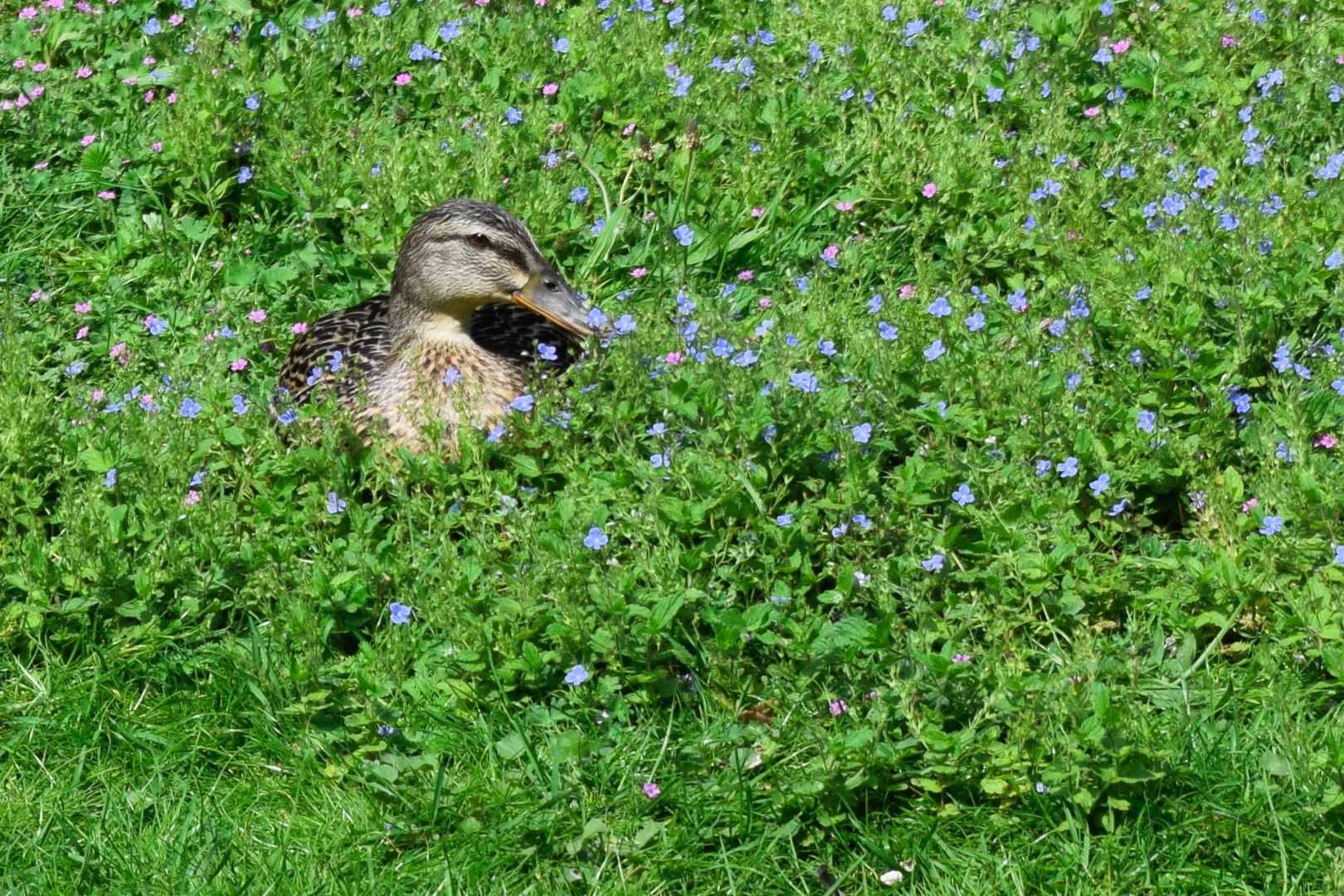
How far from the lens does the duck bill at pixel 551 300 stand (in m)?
5.29

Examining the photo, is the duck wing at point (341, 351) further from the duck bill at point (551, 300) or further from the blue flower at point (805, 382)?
the blue flower at point (805, 382)

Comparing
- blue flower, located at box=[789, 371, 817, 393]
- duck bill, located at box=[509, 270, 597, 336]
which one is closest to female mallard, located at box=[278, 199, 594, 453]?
duck bill, located at box=[509, 270, 597, 336]

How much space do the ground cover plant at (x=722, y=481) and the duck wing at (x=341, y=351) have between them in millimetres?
146

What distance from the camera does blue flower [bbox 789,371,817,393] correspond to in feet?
14.7

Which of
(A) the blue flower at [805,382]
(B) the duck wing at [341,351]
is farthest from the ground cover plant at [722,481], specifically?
(B) the duck wing at [341,351]

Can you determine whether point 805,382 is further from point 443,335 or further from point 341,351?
point 341,351

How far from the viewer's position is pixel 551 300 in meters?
5.31

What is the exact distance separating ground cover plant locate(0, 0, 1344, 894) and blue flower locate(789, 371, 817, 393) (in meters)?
0.02

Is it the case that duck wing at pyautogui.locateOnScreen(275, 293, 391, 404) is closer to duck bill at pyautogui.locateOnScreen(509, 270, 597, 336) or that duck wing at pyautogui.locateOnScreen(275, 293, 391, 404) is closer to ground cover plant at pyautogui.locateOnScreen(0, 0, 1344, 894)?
ground cover plant at pyautogui.locateOnScreen(0, 0, 1344, 894)

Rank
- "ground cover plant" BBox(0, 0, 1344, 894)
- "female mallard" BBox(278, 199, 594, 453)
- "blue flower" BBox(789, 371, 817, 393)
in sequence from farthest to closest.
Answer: "female mallard" BBox(278, 199, 594, 453) → "blue flower" BBox(789, 371, 817, 393) → "ground cover plant" BBox(0, 0, 1344, 894)

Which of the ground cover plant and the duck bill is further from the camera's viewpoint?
the duck bill

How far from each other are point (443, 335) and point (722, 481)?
1437mm

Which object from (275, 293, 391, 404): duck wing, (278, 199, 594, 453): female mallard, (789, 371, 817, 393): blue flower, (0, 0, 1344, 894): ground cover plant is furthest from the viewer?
(275, 293, 391, 404): duck wing

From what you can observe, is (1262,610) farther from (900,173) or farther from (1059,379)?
(900,173)
